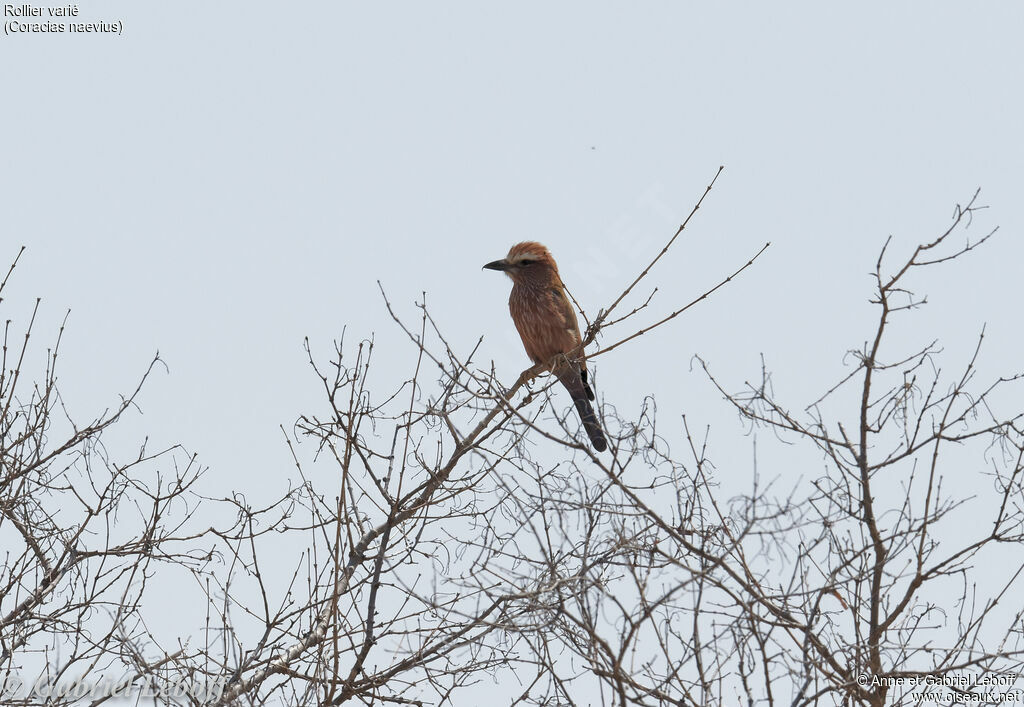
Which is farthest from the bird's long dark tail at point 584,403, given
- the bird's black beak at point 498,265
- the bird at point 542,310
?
the bird's black beak at point 498,265

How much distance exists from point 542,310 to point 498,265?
24.1 inches

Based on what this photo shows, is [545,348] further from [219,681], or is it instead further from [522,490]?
[219,681]

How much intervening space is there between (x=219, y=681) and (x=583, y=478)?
5.99 ft

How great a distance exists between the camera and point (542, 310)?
748 centimetres

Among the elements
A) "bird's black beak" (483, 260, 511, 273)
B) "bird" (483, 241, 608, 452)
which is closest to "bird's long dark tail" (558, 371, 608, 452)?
"bird" (483, 241, 608, 452)

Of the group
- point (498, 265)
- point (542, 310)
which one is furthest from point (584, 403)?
point (498, 265)

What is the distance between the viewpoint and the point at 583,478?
13.9ft

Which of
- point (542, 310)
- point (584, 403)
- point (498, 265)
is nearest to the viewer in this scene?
point (584, 403)

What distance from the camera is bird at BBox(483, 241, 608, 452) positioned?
736 cm

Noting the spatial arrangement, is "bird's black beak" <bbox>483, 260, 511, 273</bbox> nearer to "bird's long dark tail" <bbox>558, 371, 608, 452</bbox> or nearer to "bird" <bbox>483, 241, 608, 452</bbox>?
"bird" <bbox>483, 241, 608, 452</bbox>

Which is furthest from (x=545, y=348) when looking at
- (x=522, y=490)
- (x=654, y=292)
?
(x=522, y=490)

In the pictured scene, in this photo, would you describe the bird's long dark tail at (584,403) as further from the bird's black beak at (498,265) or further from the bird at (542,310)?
the bird's black beak at (498,265)

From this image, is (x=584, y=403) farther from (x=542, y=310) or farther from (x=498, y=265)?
(x=498, y=265)

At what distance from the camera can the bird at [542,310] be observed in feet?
24.2
